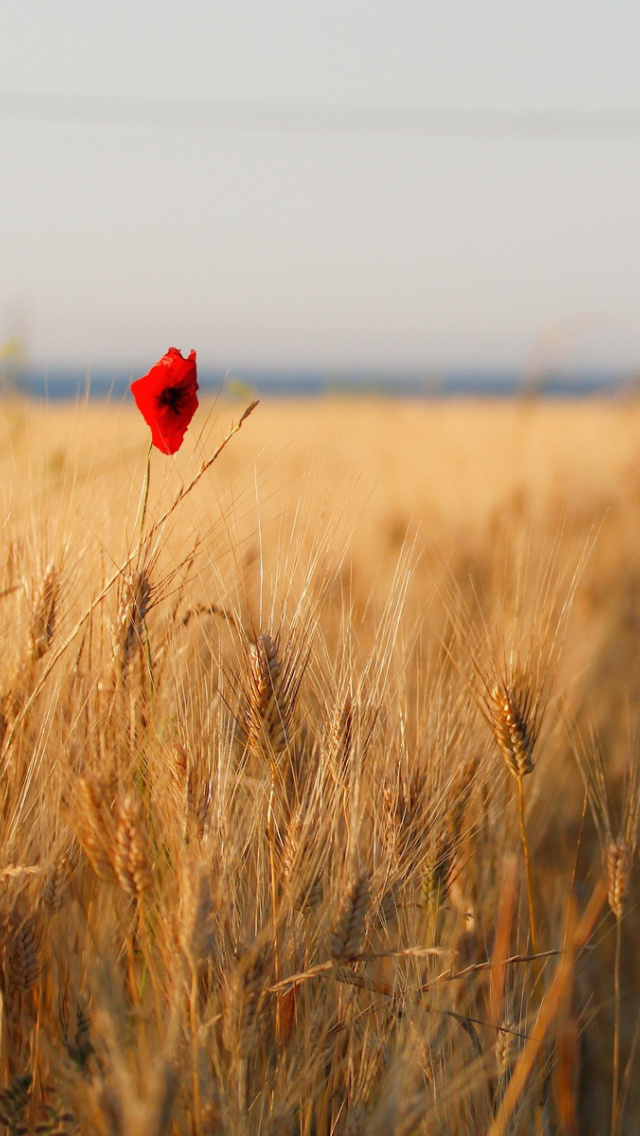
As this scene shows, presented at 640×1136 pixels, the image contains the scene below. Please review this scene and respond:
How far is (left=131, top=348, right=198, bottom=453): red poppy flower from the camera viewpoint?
2.71 ft

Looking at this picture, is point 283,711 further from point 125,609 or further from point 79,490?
point 79,490

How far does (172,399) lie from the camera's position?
0.84 meters

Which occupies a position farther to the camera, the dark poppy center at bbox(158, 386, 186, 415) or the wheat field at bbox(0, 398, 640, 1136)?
the dark poppy center at bbox(158, 386, 186, 415)

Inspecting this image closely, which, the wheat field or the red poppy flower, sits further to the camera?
the red poppy flower

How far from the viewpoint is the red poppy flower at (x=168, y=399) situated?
83 cm

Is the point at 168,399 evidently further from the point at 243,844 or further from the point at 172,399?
the point at 243,844

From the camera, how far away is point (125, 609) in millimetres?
858

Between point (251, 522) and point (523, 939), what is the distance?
132cm

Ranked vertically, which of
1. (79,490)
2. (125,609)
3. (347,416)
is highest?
(347,416)

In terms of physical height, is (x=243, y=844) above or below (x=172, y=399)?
below

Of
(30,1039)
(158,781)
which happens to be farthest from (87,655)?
(30,1039)

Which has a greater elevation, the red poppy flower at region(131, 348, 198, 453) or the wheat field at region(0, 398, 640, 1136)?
the red poppy flower at region(131, 348, 198, 453)

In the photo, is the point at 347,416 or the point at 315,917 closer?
the point at 315,917

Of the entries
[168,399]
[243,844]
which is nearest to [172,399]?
[168,399]
